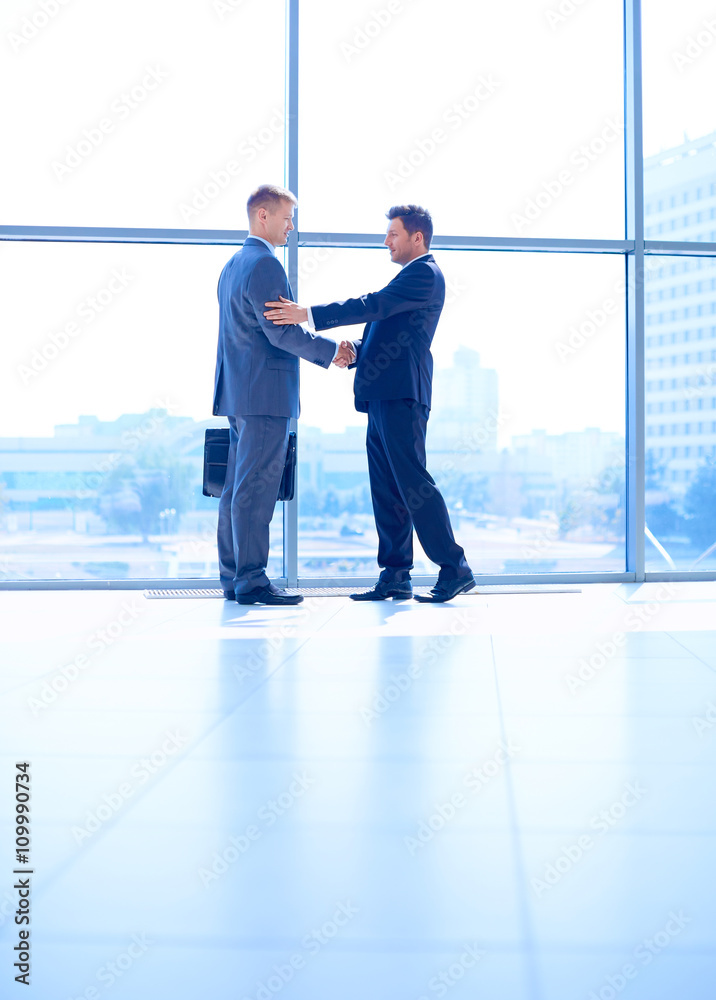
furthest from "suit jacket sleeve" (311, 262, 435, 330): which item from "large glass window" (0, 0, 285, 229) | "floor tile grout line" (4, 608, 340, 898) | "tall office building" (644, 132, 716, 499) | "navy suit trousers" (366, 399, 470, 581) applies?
"floor tile grout line" (4, 608, 340, 898)

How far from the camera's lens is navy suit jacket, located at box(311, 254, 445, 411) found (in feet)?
10.4

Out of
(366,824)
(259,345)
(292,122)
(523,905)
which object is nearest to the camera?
(523,905)

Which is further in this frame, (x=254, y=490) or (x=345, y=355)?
(x=345, y=355)

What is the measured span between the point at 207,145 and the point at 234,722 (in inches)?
113

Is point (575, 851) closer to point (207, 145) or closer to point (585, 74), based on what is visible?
point (207, 145)

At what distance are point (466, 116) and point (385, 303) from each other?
1.15 meters

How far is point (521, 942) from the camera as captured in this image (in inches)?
32.8

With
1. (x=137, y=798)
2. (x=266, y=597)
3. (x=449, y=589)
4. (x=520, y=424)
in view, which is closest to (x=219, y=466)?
(x=266, y=597)

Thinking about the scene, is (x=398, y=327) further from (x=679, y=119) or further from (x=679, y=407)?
(x=679, y=119)

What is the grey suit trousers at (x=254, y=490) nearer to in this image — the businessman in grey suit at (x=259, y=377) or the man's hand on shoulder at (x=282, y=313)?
the businessman in grey suit at (x=259, y=377)

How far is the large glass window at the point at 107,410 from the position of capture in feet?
12.4

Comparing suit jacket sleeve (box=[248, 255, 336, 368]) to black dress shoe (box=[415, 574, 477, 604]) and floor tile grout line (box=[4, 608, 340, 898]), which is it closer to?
black dress shoe (box=[415, 574, 477, 604])

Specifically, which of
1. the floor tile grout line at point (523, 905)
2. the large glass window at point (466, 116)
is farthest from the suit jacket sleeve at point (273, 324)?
the floor tile grout line at point (523, 905)

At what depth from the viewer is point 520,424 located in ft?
12.9
